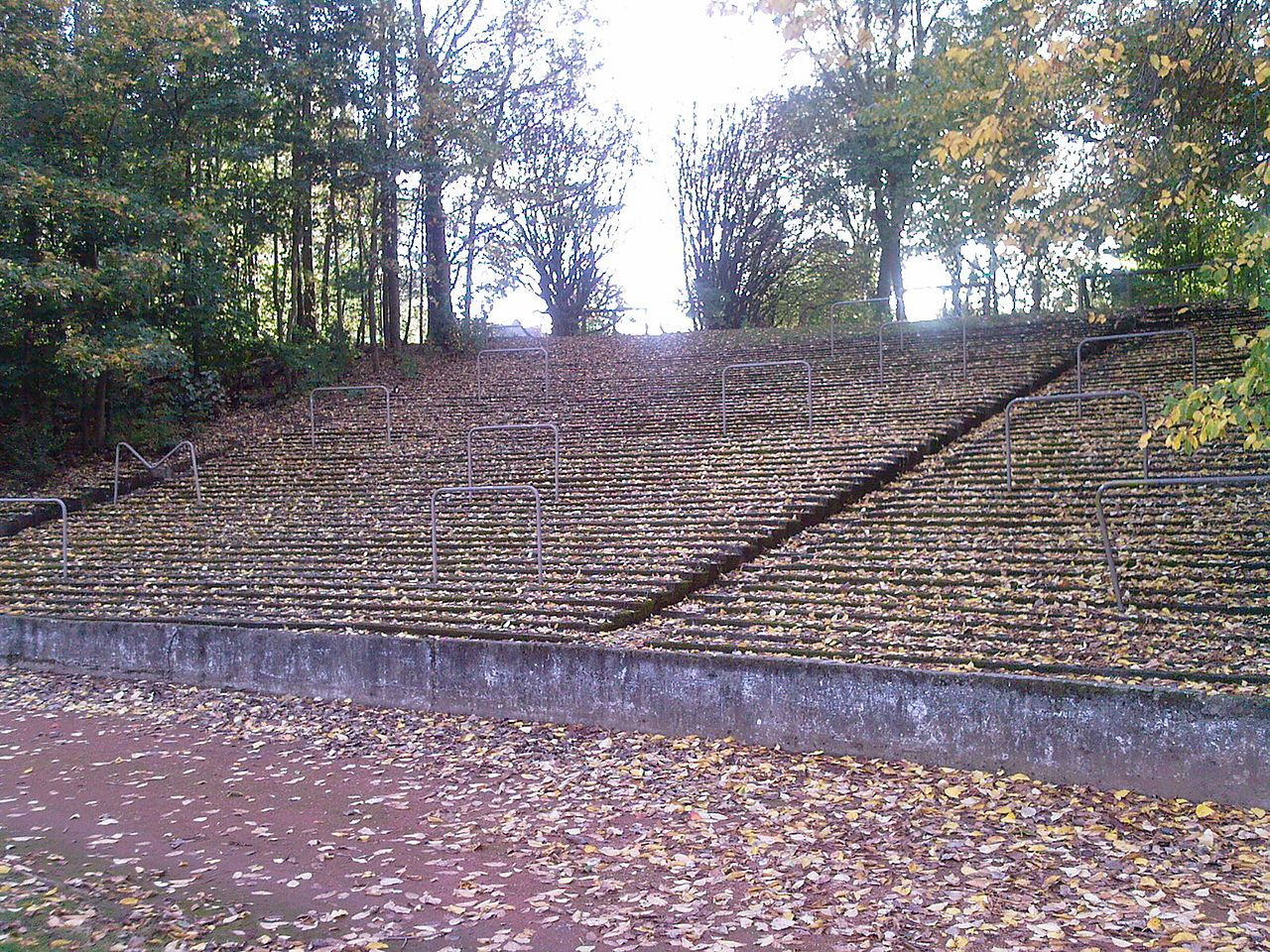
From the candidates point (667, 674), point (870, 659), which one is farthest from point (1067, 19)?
point (667, 674)

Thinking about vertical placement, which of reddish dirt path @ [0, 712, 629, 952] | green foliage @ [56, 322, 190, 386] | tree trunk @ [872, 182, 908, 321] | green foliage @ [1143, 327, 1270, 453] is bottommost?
reddish dirt path @ [0, 712, 629, 952]

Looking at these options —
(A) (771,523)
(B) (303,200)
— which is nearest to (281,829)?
(A) (771,523)

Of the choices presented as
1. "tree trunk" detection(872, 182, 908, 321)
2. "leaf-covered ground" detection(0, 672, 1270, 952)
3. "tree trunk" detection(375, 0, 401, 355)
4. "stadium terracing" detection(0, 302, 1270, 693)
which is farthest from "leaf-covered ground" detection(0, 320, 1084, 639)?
"tree trunk" detection(872, 182, 908, 321)

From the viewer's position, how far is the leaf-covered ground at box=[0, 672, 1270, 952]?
423 cm

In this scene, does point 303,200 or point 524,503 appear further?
point 303,200

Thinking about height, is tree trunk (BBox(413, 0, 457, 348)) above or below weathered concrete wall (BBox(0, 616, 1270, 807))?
above

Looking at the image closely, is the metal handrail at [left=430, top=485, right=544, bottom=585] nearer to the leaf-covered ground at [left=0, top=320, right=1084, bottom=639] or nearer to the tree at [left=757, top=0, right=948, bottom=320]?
the leaf-covered ground at [left=0, top=320, right=1084, bottom=639]

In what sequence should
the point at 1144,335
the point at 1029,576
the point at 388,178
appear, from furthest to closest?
the point at 388,178 → the point at 1144,335 → the point at 1029,576

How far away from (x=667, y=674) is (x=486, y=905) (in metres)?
2.53

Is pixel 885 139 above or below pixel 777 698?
above

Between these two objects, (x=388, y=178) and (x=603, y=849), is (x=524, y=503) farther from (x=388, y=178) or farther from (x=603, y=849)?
(x=388, y=178)

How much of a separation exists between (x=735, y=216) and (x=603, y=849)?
23998 millimetres

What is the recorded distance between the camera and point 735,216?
27578 millimetres

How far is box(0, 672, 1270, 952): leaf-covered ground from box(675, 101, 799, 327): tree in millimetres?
21774
